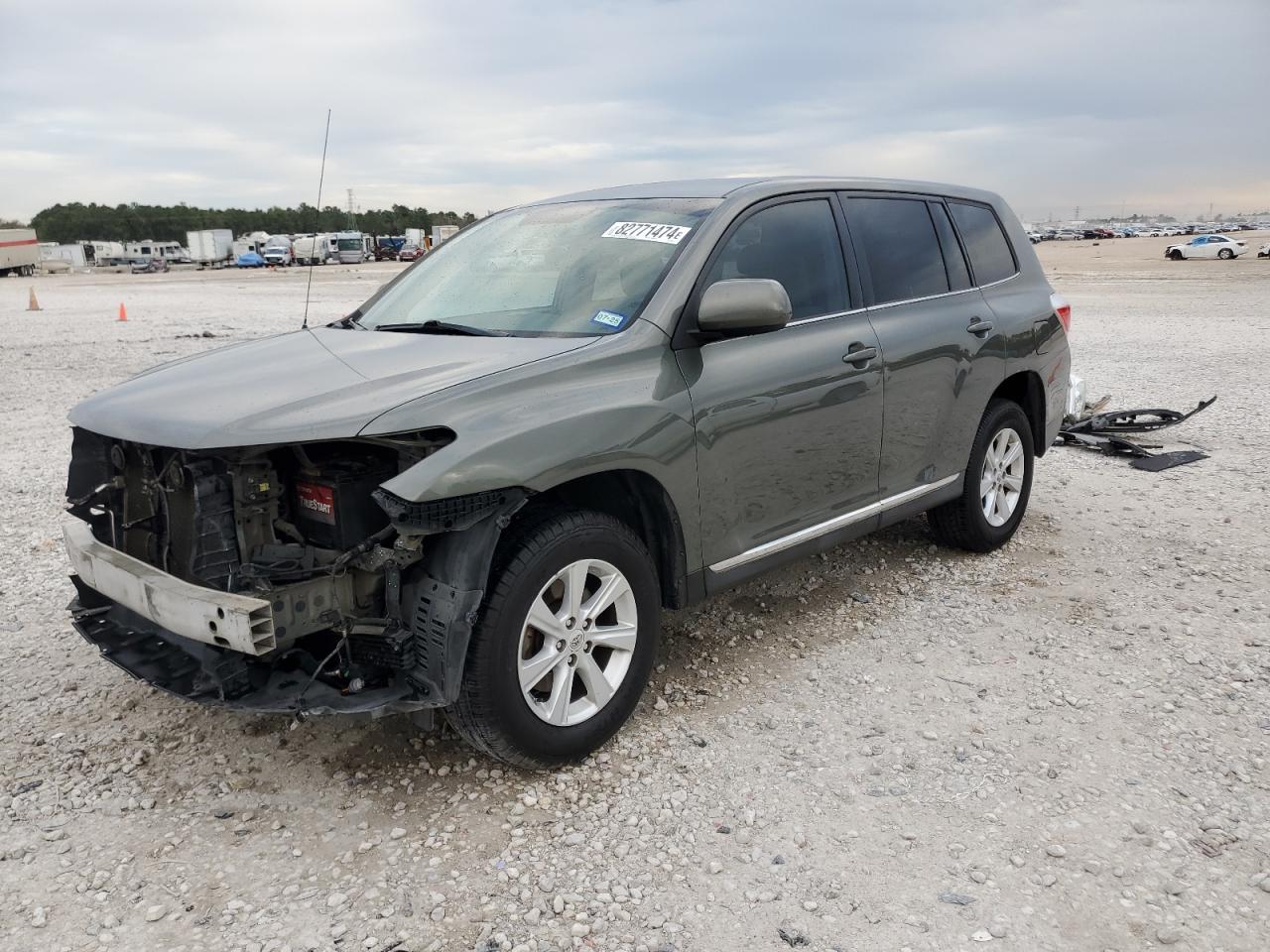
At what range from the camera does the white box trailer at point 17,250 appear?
57.1 m

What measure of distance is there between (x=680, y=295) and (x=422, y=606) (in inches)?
57.6

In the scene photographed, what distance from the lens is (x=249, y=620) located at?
2.72 m

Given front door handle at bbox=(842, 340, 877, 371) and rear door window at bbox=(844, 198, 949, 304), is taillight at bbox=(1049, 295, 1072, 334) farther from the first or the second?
front door handle at bbox=(842, 340, 877, 371)

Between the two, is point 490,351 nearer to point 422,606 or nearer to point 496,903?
point 422,606

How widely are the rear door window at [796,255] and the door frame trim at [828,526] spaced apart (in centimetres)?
88

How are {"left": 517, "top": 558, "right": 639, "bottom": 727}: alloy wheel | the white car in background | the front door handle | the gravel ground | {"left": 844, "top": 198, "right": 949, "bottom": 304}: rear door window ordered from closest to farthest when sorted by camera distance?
the gravel ground
{"left": 517, "top": 558, "right": 639, "bottom": 727}: alloy wheel
the front door handle
{"left": 844, "top": 198, "right": 949, "bottom": 304}: rear door window
the white car in background

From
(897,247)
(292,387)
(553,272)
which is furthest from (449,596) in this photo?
(897,247)

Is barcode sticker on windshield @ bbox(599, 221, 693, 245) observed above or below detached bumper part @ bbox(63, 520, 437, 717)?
above

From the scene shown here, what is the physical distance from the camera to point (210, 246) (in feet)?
238

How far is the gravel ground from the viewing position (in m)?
2.66

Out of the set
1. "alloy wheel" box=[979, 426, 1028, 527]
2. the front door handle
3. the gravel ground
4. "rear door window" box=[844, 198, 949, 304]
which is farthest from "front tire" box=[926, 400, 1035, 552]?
the front door handle

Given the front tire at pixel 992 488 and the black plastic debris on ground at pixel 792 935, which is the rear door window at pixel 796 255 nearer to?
the front tire at pixel 992 488

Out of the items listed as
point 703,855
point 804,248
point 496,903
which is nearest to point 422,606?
point 496,903

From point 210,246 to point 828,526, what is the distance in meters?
77.5
